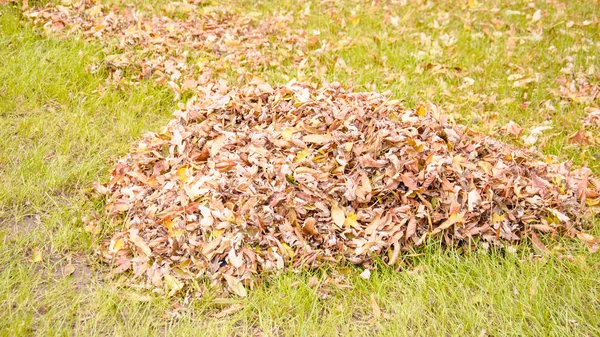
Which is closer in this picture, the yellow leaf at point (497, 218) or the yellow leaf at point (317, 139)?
the yellow leaf at point (497, 218)

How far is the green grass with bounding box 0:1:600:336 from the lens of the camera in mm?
2436

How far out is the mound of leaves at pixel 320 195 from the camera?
8.82 ft

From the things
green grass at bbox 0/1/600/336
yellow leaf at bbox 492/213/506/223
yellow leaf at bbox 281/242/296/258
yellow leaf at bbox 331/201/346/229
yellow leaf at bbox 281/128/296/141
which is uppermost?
yellow leaf at bbox 281/128/296/141

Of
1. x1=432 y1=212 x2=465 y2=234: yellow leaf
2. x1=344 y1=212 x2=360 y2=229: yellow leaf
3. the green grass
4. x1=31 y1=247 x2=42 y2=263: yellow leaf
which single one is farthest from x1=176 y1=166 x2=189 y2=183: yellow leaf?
x1=432 y1=212 x2=465 y2=234: yellow leaf

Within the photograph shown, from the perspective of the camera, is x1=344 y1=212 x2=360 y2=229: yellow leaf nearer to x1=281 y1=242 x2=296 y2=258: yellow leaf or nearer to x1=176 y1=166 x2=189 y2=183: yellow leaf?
x1=281 y1=242 x2=296 y2=258: yellow leaf

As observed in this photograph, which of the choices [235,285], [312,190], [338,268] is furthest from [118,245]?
[338,268]

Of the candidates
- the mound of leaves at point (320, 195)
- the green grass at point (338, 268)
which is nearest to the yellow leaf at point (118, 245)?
the mound of leaves at point (320, 195)

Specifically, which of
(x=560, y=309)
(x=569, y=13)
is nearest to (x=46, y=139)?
(x=560, y=309)

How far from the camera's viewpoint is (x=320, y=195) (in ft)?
9.21

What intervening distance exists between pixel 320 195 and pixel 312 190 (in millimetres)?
54

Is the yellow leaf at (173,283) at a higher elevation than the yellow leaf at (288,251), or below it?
below

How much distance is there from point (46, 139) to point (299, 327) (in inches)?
95.9

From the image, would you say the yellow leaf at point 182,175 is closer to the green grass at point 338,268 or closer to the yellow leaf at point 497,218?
the green grass at point 338,268

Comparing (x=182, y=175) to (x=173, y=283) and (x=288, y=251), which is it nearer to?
(x=173, y=283)
